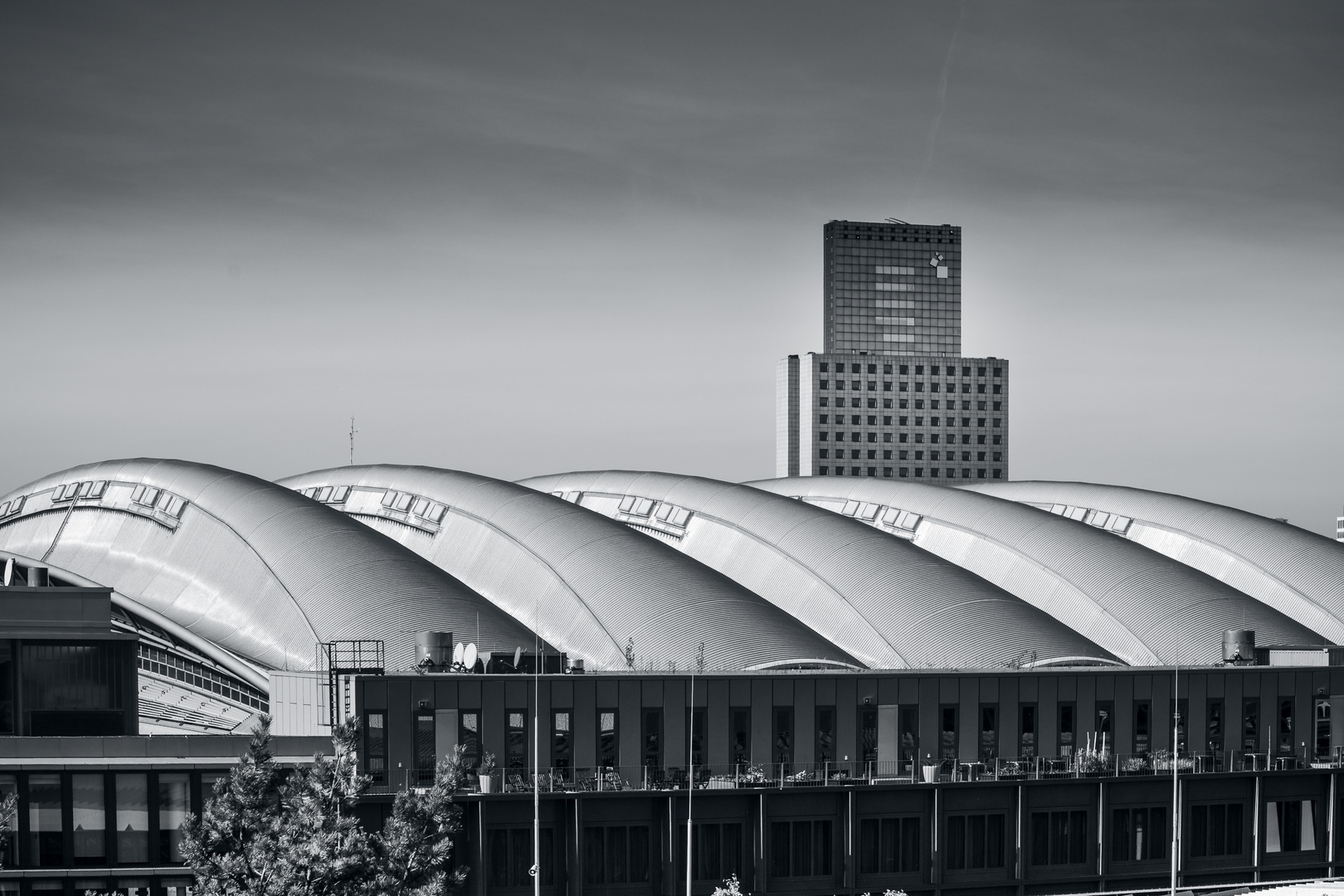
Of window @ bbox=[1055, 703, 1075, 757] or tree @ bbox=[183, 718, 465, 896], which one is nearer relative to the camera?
tree @ bbox=[183, 718, 465, 896]

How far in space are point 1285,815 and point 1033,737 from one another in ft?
36.9

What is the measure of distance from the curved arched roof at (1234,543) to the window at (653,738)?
43.0 metres

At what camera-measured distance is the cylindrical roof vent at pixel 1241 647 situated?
72.6 metres

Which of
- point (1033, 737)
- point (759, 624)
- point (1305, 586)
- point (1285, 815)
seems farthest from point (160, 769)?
point (1305, 586)

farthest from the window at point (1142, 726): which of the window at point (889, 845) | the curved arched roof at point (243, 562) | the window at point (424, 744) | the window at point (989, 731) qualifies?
the window at point (424, 744)

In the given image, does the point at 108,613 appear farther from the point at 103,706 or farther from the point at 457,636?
the point at 457,636

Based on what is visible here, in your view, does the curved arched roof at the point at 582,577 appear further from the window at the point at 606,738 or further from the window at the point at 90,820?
the window at the point at 90,820

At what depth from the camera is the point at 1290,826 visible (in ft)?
223

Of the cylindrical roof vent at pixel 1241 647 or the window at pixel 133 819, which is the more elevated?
the cylindrical roof vent at pixel 1241 647

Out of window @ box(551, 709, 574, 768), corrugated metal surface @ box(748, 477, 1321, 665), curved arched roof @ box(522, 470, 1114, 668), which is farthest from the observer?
corrugated metal surface @ box(748, 477, 1321, 665)

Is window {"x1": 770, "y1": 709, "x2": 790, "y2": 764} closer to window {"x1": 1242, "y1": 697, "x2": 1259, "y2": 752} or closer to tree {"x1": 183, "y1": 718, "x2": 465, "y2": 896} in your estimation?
tree {"x1": 183, "y1": 718, "x2": 465, "y2": 896}

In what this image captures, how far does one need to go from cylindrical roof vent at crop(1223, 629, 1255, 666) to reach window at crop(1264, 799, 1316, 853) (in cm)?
657

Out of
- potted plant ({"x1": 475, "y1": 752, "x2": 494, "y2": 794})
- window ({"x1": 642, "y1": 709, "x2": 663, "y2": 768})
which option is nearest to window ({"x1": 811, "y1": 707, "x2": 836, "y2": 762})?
window ({"x1": 642, "y1": 709, "x2": 663, "y2": 768})

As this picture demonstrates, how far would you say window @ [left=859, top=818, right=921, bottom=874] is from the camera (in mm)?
61281
